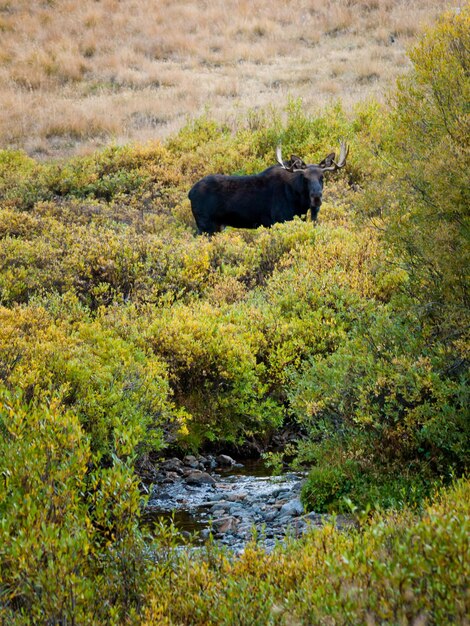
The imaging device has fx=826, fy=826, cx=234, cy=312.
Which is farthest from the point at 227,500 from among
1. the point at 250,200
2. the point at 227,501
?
the point at 250,200

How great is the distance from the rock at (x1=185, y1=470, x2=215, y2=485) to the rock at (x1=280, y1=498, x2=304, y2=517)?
1.07 meters

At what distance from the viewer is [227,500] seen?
6402 millimetres

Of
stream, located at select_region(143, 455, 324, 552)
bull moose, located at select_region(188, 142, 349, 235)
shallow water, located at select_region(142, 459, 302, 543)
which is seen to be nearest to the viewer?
stream, located at select_region(143, 455, 324, 552)

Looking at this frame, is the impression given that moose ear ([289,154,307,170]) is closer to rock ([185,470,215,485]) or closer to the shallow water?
the shallow water

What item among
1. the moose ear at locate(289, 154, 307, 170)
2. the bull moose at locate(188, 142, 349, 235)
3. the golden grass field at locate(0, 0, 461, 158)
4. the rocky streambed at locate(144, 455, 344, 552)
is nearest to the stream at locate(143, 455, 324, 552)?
the rocky streambed at locate(144, 455, 344, 552)

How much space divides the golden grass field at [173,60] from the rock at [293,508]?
564 inches

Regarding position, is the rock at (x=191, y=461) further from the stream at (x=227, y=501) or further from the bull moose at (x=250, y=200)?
the bull moose at (x=250, y=200)

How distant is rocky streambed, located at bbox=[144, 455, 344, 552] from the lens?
18.5 feet

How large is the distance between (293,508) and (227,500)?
706mm

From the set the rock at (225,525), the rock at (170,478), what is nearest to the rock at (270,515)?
the rock at (225,525)

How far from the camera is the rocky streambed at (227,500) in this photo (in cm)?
564

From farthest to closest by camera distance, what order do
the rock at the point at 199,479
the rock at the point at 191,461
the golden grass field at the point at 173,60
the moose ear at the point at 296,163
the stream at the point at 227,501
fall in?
the golden grass field at the point at 173,60 < the moose ear at the point at 296,163 < the rock at the point at 191,461 < the rock at the point at 199,479 < the stream at the point at 227,501

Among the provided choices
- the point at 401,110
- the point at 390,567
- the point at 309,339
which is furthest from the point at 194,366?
the point at 390,567

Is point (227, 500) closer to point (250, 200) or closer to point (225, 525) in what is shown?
point (225, 525)
